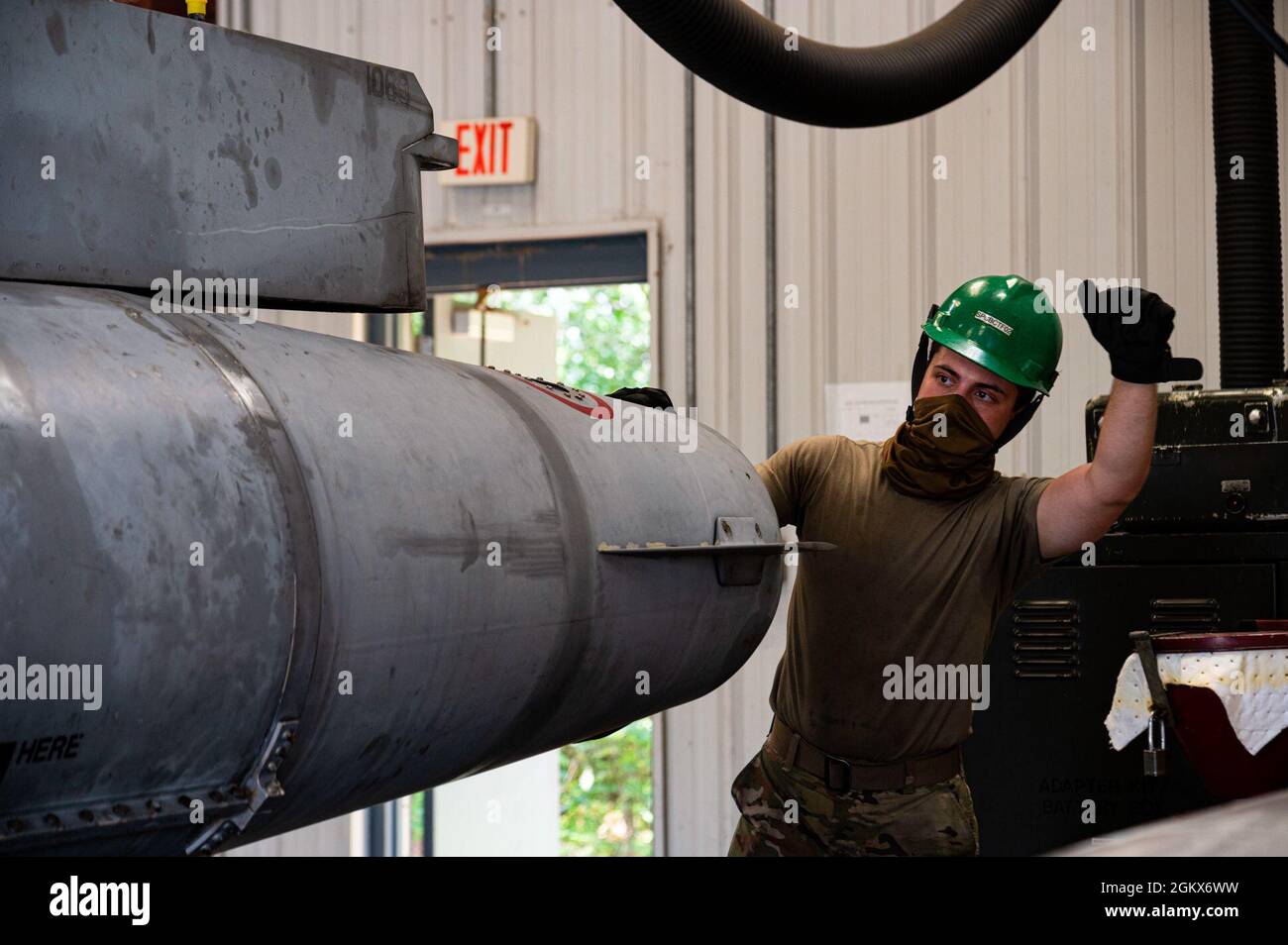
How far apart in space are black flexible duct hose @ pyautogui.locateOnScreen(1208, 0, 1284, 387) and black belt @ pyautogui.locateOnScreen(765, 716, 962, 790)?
1640mm

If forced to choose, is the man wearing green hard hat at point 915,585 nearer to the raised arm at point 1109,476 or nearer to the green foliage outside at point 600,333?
the raised arm at point 1109,476

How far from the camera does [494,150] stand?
4.48 m

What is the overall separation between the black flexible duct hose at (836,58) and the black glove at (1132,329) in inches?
22.6

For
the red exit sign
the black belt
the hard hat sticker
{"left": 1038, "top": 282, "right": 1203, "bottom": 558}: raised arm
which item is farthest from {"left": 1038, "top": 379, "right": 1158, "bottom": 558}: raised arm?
the red exit sign

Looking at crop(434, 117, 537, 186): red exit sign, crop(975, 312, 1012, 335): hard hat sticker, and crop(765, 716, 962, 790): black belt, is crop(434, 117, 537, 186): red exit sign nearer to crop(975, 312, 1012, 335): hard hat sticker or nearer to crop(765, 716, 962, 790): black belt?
A: crop(975, 312, 1012, 335): hard hat sticker

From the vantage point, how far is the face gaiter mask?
225cm

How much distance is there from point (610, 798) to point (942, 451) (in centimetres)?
261

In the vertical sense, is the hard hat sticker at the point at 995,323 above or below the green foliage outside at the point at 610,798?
above

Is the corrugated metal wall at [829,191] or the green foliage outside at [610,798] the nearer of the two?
the corrugated metal wall at [829,191]

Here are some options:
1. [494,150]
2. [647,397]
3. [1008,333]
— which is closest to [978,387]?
[1008,333]

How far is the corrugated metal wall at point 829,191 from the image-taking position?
12.9ft

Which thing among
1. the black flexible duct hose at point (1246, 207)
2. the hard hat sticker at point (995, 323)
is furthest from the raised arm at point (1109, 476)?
the black flexible duct hose at point (1246, 207)

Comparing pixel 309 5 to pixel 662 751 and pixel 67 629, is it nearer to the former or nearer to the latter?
pixel 662 751
